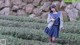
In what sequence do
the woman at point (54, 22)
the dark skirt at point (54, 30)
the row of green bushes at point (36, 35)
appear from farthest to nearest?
1. the row of green bushes at point (36, 35)
2. the dark skirt at point (54, 30)
3. the woman at point (54, 22)

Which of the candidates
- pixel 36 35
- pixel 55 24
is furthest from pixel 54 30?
pixel 36 35

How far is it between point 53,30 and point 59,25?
0.77 feet

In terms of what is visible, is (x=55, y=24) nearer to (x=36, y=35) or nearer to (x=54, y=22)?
(x=54, y=22)

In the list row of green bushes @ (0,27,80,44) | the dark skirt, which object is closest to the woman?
the dark skirt

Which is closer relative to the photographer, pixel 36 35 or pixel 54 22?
pixel 54 22

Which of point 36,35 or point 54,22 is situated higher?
point 54,22

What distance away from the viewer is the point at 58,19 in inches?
386

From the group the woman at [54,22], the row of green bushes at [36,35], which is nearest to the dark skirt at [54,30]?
the woman at [54,22]

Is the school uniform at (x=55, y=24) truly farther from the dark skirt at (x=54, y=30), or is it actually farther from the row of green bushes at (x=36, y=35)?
the row of green bushes at (x=36, y=35)

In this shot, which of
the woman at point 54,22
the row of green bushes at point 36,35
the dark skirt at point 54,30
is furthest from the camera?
the row of green bushes at point 36,35

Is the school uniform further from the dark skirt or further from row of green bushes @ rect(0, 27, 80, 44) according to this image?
row of green bushes @ rect(0, 27, 80, 44)

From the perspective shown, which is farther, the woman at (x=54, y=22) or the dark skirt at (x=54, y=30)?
the dark skirt at (x=54, y=30)

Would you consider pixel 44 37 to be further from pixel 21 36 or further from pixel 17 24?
pixel 17 24

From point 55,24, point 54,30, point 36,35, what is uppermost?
point 55,24
